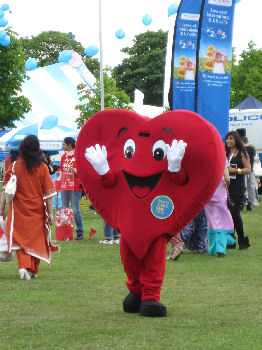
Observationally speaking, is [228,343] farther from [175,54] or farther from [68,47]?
[68,47]

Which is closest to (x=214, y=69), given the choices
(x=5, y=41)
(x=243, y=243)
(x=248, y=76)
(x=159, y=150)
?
(x=243, y=243)

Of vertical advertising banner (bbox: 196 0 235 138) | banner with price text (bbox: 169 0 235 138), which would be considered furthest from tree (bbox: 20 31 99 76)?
vertical advertising banner (bbox: 196 0 235 138)

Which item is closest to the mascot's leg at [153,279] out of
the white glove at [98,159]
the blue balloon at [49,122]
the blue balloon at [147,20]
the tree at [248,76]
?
the white glove at [98,159]

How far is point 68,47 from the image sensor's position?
77.1 meters

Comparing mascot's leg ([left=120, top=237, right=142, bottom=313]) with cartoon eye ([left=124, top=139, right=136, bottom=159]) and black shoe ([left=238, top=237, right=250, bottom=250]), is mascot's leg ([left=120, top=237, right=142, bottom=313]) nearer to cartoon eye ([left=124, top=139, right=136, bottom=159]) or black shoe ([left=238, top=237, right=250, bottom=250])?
cartoon eye ([left=124, top=139, right=136, bottom=159])

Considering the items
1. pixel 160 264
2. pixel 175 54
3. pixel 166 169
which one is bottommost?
pixel 160 264

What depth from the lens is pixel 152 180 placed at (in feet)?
22.9

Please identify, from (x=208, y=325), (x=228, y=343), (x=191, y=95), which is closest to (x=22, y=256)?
(x=208, y=325)

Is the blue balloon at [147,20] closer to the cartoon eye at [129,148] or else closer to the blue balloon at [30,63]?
the blue balloon at [30,63]

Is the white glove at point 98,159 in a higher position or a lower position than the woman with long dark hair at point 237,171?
higher

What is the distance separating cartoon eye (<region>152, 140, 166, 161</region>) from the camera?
22.7 ft

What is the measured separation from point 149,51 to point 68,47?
8070mm

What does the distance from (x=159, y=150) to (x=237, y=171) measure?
218 inches

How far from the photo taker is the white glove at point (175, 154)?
259 inches
